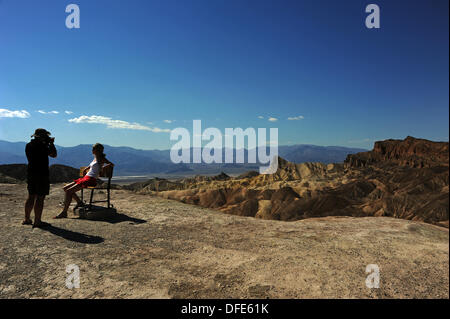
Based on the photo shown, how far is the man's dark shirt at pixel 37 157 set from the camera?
609 cm

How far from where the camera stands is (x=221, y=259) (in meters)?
4.79

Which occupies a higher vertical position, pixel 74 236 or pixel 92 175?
pixel 92 175

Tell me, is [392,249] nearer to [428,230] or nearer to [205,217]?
[428,230]

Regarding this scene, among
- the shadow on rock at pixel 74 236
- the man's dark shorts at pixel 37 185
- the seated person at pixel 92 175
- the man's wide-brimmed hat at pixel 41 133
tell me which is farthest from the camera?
the seated person at pixel 92 175

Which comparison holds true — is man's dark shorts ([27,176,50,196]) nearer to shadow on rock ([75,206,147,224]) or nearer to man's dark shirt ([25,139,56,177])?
man's dark shirt ([25,139,56,177])

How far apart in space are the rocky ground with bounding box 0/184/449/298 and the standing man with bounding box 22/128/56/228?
506 mm

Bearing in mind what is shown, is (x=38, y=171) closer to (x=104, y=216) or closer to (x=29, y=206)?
(x=29, y=206)

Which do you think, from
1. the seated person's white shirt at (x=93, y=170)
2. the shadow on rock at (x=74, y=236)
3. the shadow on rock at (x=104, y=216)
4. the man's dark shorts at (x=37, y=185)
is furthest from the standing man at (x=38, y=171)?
the shadow on rock at (x=104, y=216)

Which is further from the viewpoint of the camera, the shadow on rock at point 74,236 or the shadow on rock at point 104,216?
the shadow on rock at point 104,216

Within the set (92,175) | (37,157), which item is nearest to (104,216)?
(92,175)

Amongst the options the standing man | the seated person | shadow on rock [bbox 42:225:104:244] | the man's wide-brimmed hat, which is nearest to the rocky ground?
shadow on rock [bbox 42:225:104:244]

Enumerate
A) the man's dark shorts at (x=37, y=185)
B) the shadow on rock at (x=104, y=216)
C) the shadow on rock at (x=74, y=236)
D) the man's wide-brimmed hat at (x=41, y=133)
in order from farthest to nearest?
the shadow on rock at (x=104, y=216) → the man's wide-brimmed hat at (x=41, y=133) → the man's dark shorts at (x=37, y=185) → the shadow on rock at (x=74, y=236)

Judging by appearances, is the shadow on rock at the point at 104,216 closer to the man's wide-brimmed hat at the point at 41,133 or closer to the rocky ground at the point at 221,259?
the rocky ground at the point at 221,259

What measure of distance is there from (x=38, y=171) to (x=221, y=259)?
16.3 feet
